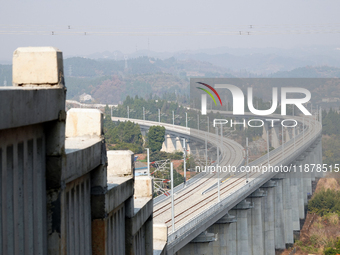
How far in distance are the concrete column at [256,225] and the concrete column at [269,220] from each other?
3596 mm

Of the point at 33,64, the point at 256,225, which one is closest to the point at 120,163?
the point at 33,64

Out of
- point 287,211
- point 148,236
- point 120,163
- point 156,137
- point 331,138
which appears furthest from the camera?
point 156,137

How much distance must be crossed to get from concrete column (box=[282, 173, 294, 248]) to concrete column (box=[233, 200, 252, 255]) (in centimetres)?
1826

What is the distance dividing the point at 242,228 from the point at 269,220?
1350cm

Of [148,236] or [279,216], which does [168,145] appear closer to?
[279,216]

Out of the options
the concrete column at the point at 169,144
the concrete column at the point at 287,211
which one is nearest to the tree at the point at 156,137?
the concrete column at the point at 169,144

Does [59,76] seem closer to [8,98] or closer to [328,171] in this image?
[8,98]

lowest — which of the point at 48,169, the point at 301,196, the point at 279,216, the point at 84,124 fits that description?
the point at 279,216

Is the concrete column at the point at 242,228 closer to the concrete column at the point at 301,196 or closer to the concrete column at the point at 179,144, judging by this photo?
Answer: the concrete column at the point at 301,196

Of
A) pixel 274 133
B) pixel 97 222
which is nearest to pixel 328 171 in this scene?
pixel 274 133

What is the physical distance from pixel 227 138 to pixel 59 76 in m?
111

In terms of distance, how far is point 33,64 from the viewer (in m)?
6.51

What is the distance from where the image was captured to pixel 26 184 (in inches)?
242

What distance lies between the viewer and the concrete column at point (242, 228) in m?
60.6
